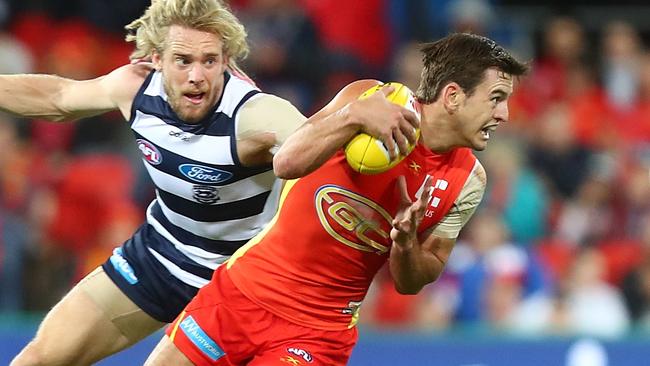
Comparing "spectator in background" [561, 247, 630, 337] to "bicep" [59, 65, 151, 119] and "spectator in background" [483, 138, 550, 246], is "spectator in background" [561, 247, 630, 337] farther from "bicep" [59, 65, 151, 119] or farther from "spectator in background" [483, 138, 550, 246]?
"bicep" [59, 65, 151, 119]

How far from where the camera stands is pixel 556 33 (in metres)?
10.5

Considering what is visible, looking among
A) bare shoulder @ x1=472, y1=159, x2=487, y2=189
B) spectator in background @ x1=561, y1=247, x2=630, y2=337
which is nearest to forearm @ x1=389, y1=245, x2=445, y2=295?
bare shoulder @ x1=472, y1=159, x2=487, y2=189

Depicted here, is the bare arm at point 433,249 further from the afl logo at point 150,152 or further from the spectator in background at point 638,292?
the spectator in background at point 638,292

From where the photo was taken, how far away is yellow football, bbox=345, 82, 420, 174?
4363mm

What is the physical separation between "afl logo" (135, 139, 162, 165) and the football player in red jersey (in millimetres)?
583

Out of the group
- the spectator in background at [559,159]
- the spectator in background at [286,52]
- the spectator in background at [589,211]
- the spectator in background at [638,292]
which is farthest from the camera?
the spectator in background at [286,52]

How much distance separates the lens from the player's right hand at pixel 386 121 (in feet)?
14.1

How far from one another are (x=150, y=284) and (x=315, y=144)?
60.7 inches

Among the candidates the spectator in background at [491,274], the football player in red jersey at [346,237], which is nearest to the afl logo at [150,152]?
the football player in red jersey at [346,237]

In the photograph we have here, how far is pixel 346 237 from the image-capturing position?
4.78 metres

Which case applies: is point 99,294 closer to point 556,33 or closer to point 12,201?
point 12,201

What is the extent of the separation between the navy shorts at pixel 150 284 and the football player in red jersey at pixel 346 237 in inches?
24.4

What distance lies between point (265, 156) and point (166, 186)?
1.74 ft

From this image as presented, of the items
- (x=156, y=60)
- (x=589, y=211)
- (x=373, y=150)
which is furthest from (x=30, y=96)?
(x=589, y=211)
